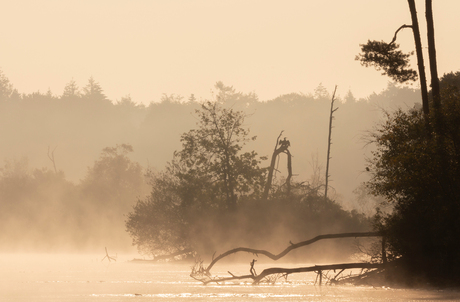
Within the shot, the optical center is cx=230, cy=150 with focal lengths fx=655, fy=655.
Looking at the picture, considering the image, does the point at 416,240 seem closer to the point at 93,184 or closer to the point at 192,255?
the point at 192,255

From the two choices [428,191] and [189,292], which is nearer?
[189,292]

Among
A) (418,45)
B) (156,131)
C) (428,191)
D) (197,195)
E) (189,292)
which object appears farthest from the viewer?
(156,131)

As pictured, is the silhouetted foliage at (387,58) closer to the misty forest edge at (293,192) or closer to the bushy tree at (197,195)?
the misty forest edge at (293,192)

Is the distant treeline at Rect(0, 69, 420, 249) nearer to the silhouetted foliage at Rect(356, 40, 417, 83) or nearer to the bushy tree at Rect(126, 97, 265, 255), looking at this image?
the bushy tree at Rect(126, 97, 265, 255)

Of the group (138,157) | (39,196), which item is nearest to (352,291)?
(39,196)

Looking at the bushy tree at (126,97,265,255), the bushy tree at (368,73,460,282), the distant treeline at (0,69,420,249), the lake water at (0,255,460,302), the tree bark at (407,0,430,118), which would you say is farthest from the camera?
the distant treeline at (0,69,420,249)

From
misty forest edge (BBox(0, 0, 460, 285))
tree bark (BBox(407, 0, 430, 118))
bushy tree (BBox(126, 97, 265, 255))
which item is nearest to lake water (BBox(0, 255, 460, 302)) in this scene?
misty forest edge (BBox(0, 0, 460, 285))

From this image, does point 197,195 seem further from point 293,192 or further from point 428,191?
point 428,191

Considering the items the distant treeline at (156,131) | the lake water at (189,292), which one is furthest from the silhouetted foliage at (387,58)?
the distant treeline at (156,131)

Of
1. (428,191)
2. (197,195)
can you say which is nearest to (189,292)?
(428,191)

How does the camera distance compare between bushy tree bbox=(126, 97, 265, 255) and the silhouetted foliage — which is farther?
bushy tree bbox=(126, 97, 265, 255)

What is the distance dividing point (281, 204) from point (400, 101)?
13877cm

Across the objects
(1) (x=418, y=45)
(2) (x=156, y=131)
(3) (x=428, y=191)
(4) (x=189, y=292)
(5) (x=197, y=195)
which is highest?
(2) (x=156, y=131)

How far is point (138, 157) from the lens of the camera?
173 m
